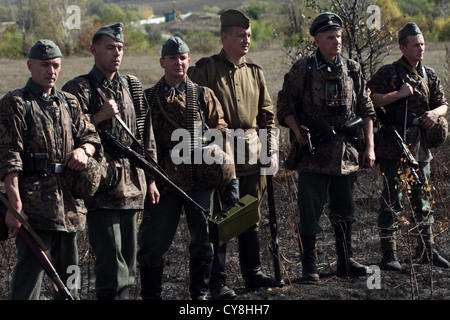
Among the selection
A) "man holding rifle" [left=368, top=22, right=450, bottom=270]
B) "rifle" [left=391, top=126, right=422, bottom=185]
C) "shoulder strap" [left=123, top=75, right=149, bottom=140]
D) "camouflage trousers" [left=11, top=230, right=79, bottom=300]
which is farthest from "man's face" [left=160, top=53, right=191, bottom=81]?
"rifle" [left=391, top=126, right=422, bottom=185]

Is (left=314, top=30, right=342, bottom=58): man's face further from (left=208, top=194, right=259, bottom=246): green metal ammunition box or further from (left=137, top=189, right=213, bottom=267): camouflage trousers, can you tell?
(left=137, top=189, right=213, bottom=267): camouflage trousers

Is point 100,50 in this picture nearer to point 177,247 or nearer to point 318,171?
point 318,171

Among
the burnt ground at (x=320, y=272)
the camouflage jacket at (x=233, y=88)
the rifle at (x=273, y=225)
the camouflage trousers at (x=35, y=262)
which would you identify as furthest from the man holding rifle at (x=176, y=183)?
the camouflage trousers at (x=35, y=262)

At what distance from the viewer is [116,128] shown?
15.6ft

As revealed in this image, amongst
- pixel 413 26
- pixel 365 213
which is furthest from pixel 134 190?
pixel 365 213

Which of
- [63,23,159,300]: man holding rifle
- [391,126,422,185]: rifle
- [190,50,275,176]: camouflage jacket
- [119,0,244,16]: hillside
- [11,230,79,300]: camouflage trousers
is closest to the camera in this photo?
[11,230,79,300]: camouflage trousers

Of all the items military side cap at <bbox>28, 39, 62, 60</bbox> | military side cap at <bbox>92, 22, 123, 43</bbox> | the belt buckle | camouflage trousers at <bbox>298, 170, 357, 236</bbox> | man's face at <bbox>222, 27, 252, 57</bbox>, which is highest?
man's face at <bbox>222, 27, 252, 57</bbox>

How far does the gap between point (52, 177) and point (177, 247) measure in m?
2.82

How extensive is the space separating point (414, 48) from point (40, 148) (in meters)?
3.52

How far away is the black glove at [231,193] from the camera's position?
17.1ft

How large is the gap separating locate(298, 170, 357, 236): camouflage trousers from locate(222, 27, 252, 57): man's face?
114cm

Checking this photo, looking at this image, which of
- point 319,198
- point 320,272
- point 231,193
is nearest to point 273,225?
point 319,198

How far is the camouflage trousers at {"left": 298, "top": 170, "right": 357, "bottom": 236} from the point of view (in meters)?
5.73

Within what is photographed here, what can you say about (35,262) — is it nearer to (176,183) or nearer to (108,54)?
(176,183)
